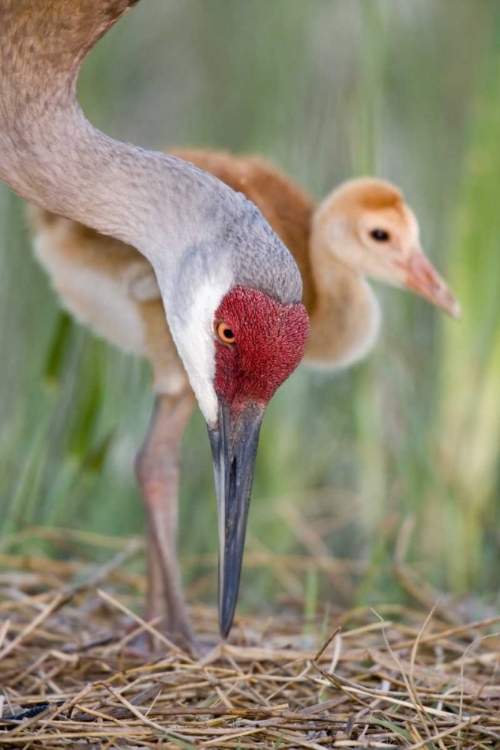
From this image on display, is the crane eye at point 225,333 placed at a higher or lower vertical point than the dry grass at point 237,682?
higher

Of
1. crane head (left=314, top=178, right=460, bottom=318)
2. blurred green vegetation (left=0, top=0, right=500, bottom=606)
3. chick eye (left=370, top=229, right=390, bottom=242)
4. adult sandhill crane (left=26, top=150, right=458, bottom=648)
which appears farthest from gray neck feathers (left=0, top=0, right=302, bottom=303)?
blurred green vegetation (left=0, top=0, right=500, bottom=606)

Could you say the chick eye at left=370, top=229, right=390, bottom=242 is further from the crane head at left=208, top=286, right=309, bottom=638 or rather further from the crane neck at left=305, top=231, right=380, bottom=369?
the crane head at left=208, top=286, right=309, bottom=638

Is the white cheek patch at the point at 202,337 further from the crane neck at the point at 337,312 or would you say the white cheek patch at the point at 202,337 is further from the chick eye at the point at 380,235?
the chick eye at the point at 380,235

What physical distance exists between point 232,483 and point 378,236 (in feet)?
4.07

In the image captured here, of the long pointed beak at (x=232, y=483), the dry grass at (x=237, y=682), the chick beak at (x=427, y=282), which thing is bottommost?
the dry grass at (x=237, y=682)

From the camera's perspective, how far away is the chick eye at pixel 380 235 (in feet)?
11.4

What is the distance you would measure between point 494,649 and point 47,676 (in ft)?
3.81

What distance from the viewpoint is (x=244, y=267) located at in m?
2.41

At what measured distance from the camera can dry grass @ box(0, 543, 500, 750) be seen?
2.26 metres

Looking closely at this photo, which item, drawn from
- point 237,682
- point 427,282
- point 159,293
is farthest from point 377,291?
point 237,682

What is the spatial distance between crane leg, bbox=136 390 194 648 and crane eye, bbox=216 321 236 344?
81cm


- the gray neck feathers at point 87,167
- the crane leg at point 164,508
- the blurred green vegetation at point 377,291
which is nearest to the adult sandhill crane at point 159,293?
the crane leg at point 164,508

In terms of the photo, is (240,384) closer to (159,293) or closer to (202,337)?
(202,337)

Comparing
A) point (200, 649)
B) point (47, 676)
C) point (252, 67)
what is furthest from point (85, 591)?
point (252, 67)
